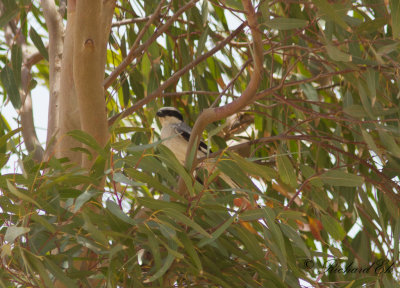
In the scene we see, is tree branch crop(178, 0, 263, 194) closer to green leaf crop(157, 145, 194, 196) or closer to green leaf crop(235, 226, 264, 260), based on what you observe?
green leaf crop(157, 145, 194, 196)

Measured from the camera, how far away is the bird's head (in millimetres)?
3248

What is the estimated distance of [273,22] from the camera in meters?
1.78

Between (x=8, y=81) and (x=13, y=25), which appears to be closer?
(x=8, y=81)

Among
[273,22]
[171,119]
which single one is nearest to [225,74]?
[171,119]

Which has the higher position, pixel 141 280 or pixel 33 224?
pixel 33 224

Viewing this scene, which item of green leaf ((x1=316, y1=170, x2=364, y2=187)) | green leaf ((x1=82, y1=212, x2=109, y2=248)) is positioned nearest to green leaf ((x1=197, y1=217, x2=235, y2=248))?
green leaf ((x1=82, y1=212, x2=109, y2=248))

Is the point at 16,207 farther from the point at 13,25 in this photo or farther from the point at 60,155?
the point at 13,25

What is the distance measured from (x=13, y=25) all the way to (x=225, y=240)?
2114mm

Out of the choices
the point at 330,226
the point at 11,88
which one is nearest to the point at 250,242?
the point at 330,226

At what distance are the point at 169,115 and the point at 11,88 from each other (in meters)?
1.01

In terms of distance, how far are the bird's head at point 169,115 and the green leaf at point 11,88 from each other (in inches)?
32.7

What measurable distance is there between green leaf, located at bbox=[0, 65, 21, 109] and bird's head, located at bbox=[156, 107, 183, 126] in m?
0.83

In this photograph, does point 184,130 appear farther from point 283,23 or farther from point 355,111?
point 283,23

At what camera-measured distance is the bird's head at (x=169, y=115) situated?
3248 mm
